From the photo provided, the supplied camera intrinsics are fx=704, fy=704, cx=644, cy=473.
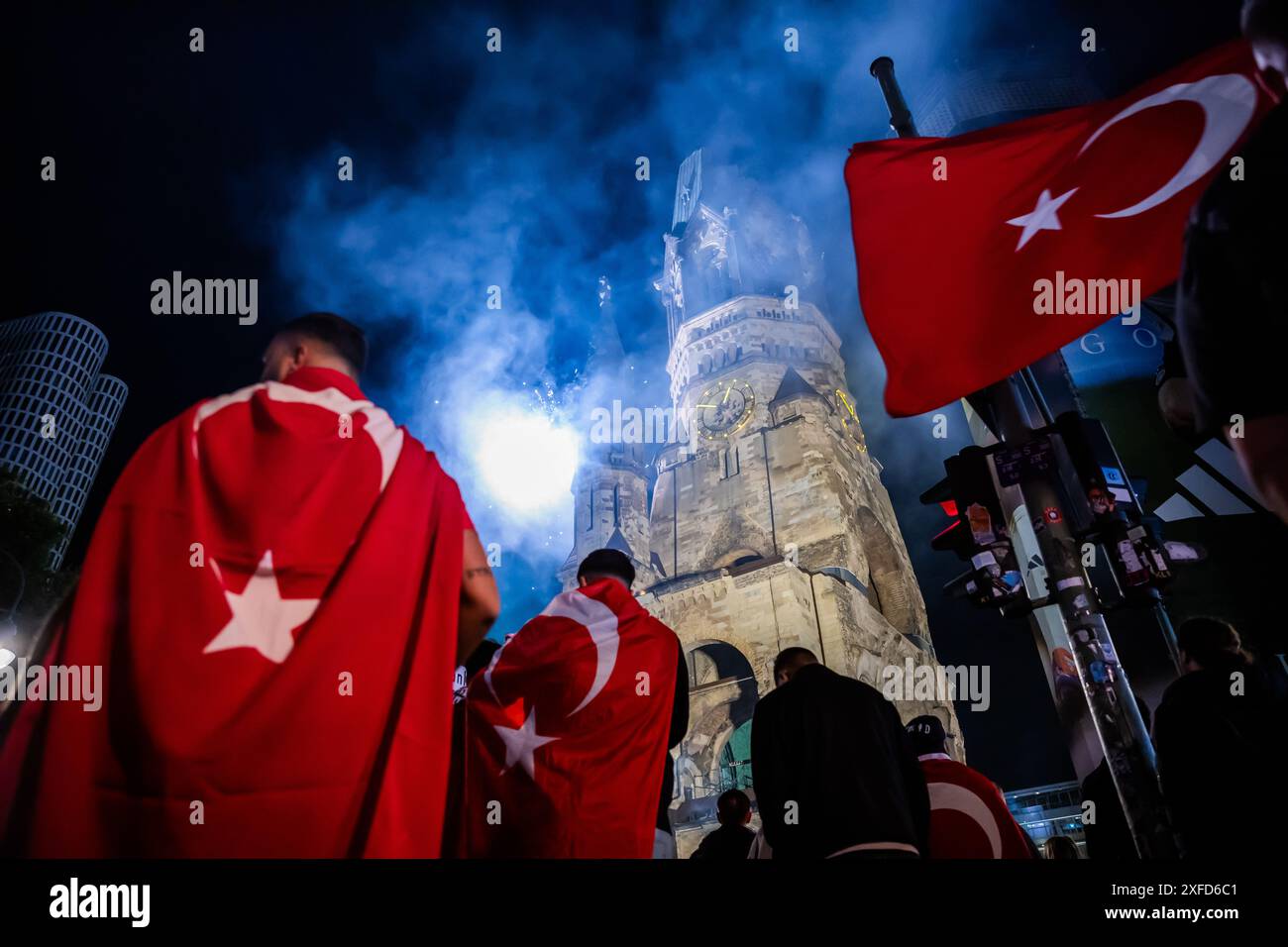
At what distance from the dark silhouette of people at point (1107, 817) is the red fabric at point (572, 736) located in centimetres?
345

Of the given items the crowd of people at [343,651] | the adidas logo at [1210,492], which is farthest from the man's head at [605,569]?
the adidas logo at [1210,492]

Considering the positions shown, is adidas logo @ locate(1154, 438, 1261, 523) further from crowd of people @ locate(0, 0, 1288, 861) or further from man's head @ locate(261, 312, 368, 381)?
man's head @ locate(261, 312, 368, 381)

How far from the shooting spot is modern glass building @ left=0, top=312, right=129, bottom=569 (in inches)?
2504

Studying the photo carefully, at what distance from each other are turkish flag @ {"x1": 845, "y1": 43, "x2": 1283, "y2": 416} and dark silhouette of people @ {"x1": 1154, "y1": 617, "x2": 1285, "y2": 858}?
2065 millimetres

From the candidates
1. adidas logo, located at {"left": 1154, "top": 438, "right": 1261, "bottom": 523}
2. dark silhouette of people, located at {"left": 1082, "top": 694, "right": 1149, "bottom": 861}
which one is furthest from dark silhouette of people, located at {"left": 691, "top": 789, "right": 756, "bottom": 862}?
adidas logo, located at {"left": 1154, "top": 438, "right": 1261, "bottom": 523}

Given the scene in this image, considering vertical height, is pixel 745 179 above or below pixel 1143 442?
above

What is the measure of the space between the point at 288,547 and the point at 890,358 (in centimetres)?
411

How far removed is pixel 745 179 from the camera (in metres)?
60.7

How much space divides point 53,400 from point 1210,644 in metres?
85.1

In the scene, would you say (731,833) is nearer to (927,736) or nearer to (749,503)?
(927,736)

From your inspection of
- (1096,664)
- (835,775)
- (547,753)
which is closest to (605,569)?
(547,753)

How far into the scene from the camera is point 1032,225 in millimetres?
4977

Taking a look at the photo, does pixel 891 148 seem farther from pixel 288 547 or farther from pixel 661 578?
pixel 661 578
